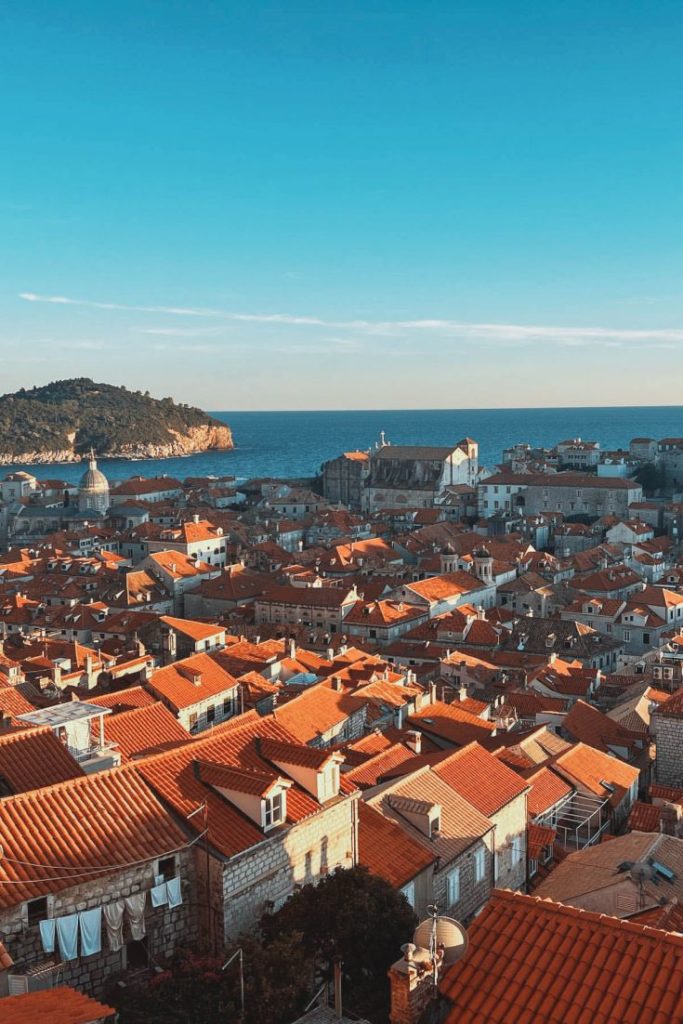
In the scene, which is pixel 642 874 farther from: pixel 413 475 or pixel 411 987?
pixel 413 475

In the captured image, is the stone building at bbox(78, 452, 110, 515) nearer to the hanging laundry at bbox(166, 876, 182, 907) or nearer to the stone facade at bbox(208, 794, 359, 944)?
the stone facade at bbox(208, 794, 359, 944)

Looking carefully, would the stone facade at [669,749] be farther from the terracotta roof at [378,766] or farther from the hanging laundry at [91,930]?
the hanging laundry at [91,930]

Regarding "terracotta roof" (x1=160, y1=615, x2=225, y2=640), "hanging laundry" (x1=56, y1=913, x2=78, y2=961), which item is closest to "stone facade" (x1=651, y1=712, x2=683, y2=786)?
"hanging laundry" (x1=56, y1=913, x2=78, y2=961)

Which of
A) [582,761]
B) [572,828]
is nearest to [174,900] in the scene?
[572,828]

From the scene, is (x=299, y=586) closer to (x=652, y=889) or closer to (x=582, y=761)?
(x=582, y=761)

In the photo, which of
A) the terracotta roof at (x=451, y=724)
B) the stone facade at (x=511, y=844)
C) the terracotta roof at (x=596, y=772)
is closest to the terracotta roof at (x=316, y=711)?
the terracotta roof at (x=451, y=724)

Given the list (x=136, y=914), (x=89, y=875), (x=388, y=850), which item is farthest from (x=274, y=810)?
(x=388, y=850)

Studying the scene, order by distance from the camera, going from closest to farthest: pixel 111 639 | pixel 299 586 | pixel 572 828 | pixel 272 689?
1. pixel 572 828
2. pixel 272 689
3. pixel 111 639
4. pixel 299 586
